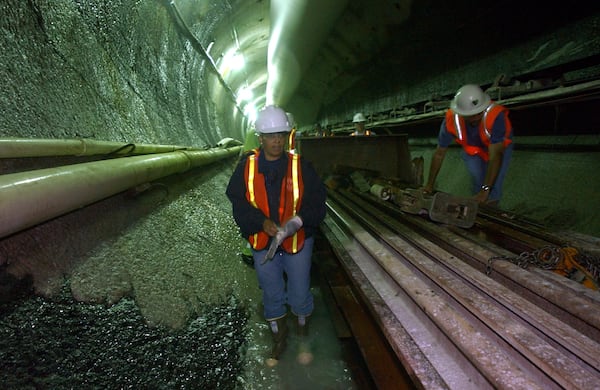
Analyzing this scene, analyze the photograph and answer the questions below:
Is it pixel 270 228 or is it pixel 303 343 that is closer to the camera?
pixel 270 228

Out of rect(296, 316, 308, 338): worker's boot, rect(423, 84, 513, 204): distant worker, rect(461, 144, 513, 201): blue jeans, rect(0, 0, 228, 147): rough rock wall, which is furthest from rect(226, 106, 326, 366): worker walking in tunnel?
rect(461, 144, 513, 201): blue jeans

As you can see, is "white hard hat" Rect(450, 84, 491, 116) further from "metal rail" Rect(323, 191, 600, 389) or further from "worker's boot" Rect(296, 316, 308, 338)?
"worker's boot" Rect(296, 316, 308, 338)

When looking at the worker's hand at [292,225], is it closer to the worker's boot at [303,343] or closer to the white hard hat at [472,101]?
the worker's boot at [303,343]

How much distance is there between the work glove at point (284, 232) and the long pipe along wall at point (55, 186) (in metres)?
1.17

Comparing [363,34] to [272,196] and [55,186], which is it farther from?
[55,186]

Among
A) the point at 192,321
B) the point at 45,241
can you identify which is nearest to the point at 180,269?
the point at 192,321

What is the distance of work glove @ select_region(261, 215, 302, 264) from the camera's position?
218cm

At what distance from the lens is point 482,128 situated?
3.77m

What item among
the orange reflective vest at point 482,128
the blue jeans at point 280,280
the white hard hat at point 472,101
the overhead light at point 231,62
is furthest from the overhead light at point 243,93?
the blue jeans at point 280,280

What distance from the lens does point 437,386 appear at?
4.86ft

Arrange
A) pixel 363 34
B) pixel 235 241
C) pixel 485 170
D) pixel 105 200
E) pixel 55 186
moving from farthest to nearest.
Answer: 1. pixel 363 34
2. pixel 485 170
3. pixel 235 241
4. pixel 105 200
5. pixel 55 186

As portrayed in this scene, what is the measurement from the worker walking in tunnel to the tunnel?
363mm

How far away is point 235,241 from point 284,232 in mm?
1717

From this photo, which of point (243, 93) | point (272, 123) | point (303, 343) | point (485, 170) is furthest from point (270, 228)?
point (243, 93)
